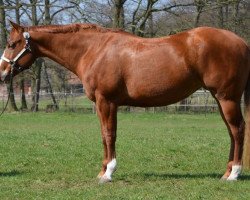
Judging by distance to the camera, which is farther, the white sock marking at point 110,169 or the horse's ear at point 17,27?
the horse's ear at point 17,27

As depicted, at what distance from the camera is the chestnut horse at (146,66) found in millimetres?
6734

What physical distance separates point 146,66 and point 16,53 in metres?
2.09

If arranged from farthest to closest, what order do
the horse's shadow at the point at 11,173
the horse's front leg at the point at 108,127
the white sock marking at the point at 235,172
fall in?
the horse's shadow at the point at 11,173, the horse's front leg at the point at 108,127, the white sock marking at the point at 235,172

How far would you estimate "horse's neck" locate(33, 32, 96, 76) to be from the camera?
7.32 metres

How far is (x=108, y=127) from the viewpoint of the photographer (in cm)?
707

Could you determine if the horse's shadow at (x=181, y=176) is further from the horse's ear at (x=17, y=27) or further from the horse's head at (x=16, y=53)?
the horse's ear at (x=17, y=27)

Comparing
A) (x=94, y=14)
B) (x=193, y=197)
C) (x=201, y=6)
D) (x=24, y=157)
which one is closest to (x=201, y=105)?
(x=201, y=6)

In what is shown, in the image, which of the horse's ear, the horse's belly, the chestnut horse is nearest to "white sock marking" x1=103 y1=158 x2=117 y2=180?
the chestnut horse

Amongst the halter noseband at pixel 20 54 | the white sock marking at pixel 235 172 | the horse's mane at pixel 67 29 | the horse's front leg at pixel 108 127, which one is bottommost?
the white sock marking at pixel 235 172

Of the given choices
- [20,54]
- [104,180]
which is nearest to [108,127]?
[104,180]

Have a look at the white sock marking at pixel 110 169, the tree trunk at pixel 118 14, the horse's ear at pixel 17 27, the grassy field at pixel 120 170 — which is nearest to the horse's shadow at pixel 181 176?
the grassy field at pixel 120 170

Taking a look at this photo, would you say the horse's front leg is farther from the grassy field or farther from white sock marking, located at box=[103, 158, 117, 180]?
the grassy field

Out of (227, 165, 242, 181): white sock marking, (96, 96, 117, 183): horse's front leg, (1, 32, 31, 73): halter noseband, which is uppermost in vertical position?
(1, 32, 31, 73): halter noseband

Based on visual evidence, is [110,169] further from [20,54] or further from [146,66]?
[20,54]
